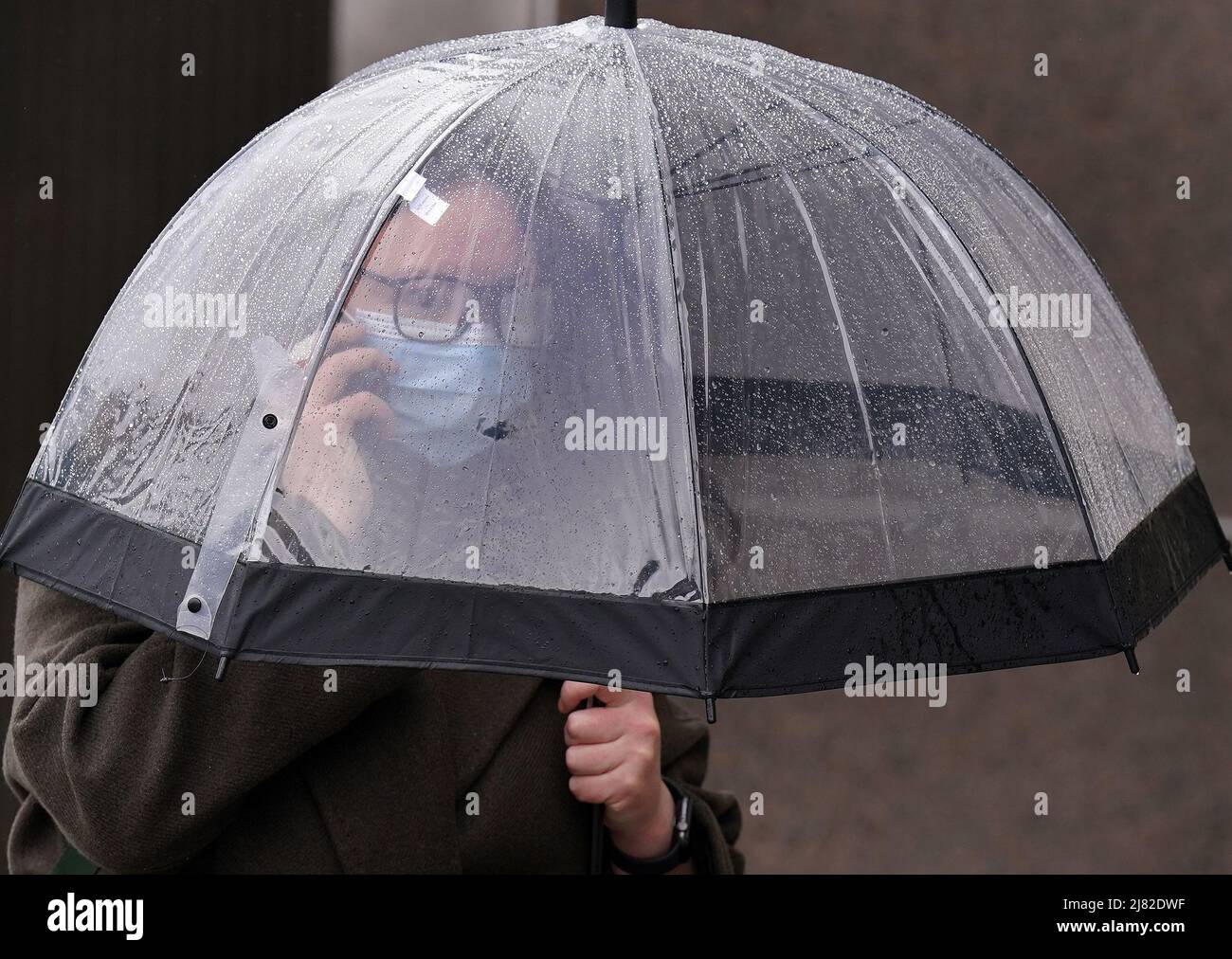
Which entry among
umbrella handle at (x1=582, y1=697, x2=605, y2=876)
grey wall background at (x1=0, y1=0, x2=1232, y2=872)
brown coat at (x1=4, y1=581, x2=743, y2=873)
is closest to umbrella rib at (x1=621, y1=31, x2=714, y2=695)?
brown coat at (x1=4, y1=581, x2=743, y2=873)

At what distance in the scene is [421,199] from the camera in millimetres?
1682

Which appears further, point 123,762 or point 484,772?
point 484,772

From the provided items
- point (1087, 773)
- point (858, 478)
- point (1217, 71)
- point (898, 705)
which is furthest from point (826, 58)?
point (858, 478)

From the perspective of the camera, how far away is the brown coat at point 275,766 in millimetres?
1899

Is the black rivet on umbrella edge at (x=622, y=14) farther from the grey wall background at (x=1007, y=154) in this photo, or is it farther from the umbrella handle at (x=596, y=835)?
the grey wall background at (x=1007, y=154)

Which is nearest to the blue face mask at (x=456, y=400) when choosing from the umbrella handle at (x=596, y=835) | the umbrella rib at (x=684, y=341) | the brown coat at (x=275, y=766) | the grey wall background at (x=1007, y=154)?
the umbrella rib at (x=684, y=341)

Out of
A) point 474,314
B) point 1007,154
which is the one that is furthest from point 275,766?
point 1007,154

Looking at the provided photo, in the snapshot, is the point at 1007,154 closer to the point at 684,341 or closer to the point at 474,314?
the point at 684,341

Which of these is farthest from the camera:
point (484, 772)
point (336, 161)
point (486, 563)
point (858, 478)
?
point (484, 772)

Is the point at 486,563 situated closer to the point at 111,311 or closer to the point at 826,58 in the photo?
the point at 111,311

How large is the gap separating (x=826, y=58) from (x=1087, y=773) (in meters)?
2.26

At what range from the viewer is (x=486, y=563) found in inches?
61.0

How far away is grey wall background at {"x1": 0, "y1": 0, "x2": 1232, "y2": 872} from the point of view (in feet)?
13.2

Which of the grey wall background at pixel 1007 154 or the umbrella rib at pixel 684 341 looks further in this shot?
the grey wall background at pixel 1007 154
